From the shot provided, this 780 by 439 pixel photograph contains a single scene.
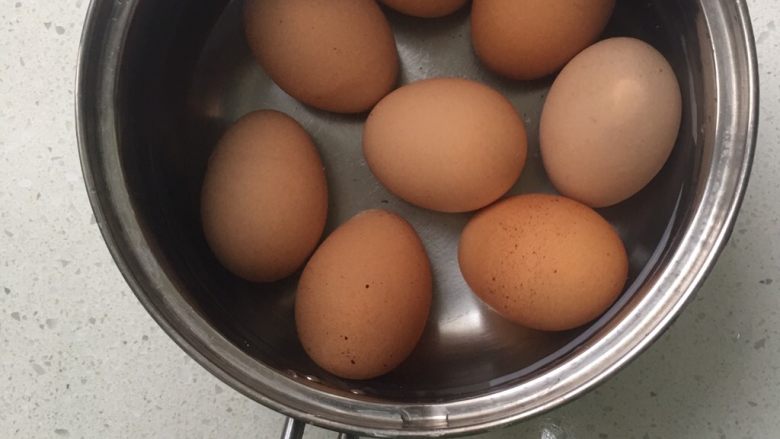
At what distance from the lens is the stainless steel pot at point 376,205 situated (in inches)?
23.7

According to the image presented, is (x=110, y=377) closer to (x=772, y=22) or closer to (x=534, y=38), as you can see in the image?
(x=534, y=38)

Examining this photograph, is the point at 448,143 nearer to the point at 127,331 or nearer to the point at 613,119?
the point at 613,119

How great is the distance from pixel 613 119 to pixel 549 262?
137 millimetres

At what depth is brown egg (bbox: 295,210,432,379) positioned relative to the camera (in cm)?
67

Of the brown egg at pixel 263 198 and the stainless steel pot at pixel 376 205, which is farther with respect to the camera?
the brown egg at pixel 263 198

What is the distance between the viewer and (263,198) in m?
0.70

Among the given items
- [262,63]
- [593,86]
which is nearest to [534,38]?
[593,86]

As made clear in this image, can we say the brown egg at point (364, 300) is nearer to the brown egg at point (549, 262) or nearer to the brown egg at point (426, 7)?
the brown egg at point (549, 262)

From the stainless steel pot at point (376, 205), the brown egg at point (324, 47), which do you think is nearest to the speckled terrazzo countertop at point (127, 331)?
the stainless steel pot at point (376, 205)

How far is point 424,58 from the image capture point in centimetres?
86

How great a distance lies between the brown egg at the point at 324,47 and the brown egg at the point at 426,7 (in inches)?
1.3

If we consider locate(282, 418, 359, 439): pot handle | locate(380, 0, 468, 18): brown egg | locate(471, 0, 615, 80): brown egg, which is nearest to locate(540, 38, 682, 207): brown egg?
locate(471, 0, 615, 80): brown egg

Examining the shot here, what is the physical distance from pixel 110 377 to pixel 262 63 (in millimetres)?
386

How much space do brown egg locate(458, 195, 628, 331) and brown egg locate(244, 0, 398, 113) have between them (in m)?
0.20
